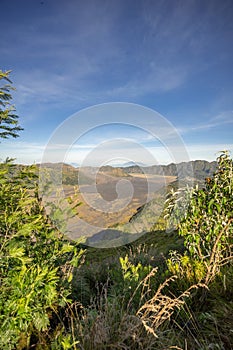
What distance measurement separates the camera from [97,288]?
7.96ft

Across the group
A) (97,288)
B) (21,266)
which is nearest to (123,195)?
(97,288)

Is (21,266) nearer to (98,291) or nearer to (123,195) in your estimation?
(98,291)

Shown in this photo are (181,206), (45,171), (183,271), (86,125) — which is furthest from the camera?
(86,125)

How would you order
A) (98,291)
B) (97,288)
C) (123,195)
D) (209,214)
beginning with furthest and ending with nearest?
(123,195) < (209,214) < (97,288) < (98,291)

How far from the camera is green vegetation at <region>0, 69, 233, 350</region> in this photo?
6.07ft

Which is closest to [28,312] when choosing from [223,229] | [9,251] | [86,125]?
[9,251]

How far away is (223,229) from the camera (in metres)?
2.98

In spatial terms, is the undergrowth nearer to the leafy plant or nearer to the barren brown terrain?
the leafy plant

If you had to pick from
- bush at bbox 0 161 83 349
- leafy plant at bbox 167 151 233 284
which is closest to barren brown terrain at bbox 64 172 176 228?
leafy plant at bbox 167 151 233 284

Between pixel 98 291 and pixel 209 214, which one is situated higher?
pixel 209 214

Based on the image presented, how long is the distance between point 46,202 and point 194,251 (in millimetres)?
2308

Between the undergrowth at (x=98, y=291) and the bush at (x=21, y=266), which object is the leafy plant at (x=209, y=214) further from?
the bush at (x=21, y=266)

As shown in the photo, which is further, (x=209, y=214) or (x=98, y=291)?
(x=209, y=214)

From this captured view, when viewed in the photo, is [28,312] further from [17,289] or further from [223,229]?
[223,229]
